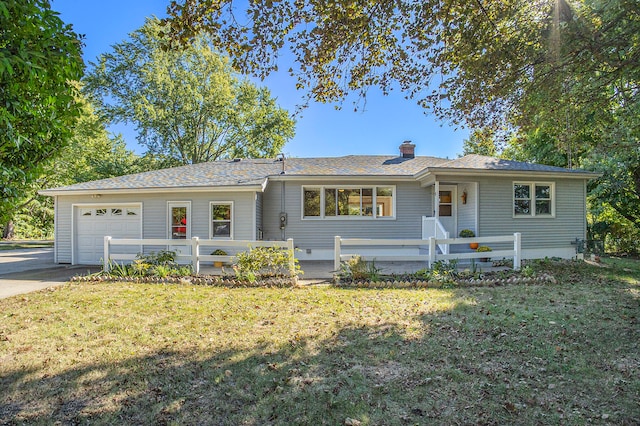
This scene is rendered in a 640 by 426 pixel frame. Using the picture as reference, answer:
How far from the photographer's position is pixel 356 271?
8.15 meters

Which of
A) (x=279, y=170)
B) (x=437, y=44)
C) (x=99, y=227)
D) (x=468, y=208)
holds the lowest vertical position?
(x=99, y=227)

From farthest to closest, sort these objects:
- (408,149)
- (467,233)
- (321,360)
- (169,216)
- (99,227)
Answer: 1. (408,149)
2. (99,227)
3. (169,216)
4. (467,233)
5. (321,360)

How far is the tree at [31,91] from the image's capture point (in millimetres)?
2797

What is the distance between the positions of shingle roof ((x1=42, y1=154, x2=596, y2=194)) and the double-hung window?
0.66m

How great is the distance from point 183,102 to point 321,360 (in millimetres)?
27180

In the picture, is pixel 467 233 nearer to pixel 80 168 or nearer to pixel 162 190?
pixel 162 190

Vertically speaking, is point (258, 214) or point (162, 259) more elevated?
point (258, 214)

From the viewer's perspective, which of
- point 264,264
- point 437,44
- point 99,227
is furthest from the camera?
point 99,227

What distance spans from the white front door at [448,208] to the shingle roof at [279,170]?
3.37ft

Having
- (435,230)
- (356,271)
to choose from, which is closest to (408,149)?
(435,230)

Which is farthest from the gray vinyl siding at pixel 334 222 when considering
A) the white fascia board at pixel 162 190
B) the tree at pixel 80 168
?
the tree at pixel 80 168

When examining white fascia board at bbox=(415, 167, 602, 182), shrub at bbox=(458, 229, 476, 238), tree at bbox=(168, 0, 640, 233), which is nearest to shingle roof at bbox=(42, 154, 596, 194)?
white fascia board at bbox=(415, 167, 602, 182)

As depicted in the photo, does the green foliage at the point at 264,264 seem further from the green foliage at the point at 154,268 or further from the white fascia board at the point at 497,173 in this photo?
the white fascia board at the point at 497,173

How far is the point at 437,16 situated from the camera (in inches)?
204
